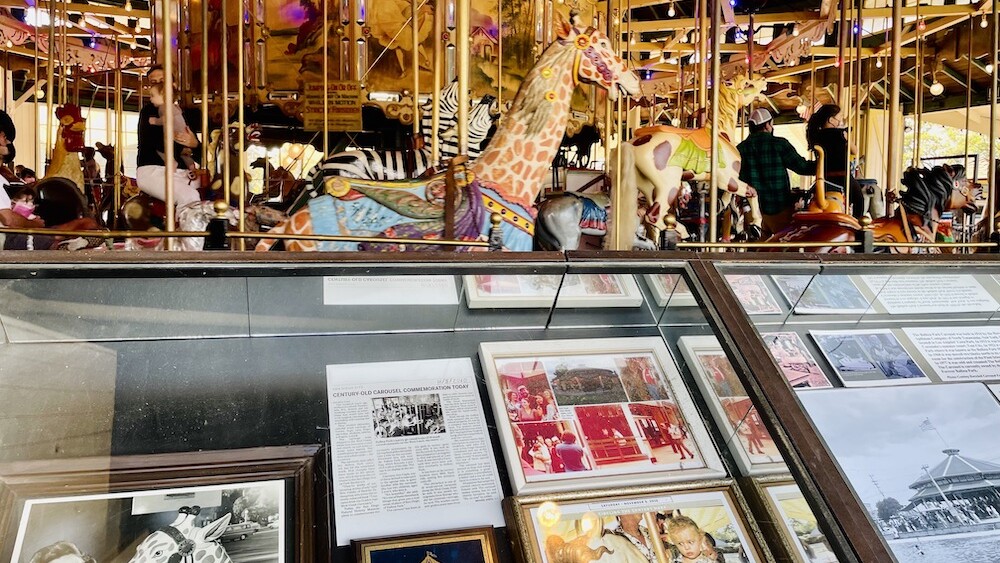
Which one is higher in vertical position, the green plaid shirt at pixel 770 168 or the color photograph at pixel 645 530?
the green plaid shirt at pixel 770 168

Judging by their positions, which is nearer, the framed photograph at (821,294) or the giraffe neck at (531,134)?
the framed photograph at (821,294)

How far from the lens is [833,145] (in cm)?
595

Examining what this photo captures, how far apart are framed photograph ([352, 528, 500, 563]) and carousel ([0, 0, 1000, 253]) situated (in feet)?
3.17

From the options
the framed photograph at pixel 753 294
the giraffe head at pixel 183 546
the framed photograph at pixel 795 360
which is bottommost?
the giraffe head at pixel 183 546

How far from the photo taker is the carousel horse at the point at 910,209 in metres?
4.61

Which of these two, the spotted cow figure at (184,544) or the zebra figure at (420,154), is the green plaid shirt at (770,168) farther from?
the spotted cow figure at (184,544)

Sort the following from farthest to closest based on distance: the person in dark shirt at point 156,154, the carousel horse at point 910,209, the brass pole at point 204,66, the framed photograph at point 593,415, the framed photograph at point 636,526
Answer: the carousel horse at point 910,209 < the person in dark shirt at point 156,154 < the brass pole at point 204,66 < the framed photograph at point 593,415 < the framed photograph at point 636,526

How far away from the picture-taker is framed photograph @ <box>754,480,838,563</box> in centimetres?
105

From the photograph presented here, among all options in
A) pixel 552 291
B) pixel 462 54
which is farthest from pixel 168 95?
pixel 552 291

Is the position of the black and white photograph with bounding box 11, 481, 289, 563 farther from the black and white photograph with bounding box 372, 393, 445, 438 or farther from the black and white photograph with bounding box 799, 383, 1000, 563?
the black and white photograph with bounding box 799, 383, 1000, 563

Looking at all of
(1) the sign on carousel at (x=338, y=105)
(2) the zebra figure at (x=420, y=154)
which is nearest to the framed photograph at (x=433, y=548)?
(2) the zebra figure at (x=420, y=154)

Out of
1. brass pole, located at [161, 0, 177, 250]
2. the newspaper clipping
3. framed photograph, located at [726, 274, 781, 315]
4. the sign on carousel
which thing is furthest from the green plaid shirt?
the newspaper clipping

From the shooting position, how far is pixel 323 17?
6.39 meters

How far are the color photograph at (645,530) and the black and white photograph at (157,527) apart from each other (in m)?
0.39
